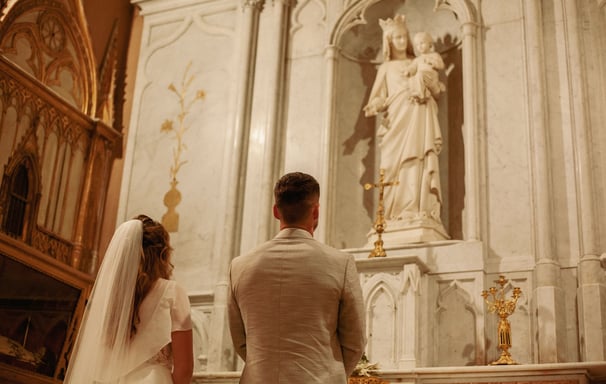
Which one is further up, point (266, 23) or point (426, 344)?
point (266, 23)

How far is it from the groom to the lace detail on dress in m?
0.35

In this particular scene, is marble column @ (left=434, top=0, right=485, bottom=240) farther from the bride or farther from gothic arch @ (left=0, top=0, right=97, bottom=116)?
the bride

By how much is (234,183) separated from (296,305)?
5120 mm

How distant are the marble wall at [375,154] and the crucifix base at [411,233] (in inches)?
5.1

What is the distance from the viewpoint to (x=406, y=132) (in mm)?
7738

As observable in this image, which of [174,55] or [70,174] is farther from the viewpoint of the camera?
[174,55]

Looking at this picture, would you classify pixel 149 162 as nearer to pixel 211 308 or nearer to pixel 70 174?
pixel 70 174

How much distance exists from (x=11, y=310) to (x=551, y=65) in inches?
195

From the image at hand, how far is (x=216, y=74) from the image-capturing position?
9023 mm

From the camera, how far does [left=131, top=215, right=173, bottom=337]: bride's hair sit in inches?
141

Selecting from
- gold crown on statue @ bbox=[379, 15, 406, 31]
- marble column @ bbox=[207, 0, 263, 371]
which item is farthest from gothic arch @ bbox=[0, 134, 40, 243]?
gold crown on statue @ bbox=[379, 15, 406, 31]

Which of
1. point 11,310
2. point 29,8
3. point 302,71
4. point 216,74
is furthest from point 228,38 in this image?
point 11,310

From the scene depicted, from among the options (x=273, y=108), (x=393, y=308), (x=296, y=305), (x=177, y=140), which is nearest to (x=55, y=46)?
(x=177, y=140)

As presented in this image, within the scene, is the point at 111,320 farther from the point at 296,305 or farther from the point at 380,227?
the point at 380,227
